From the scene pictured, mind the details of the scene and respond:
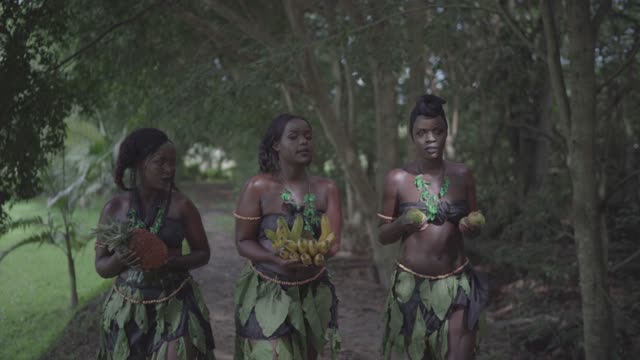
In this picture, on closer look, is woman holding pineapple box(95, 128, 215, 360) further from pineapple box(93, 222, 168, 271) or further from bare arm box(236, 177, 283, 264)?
bare arm box(236, 177, 283, 264)

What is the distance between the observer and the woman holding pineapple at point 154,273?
3.66 metres

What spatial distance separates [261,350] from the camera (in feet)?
12.2

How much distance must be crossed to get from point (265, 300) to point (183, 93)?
4.83 metres

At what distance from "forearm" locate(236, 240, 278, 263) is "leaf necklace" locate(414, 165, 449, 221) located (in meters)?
0.94

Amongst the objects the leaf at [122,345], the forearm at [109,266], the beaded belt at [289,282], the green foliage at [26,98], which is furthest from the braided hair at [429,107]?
the green foliage at [26,98]

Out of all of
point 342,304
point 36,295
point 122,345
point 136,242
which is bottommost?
point 342,304

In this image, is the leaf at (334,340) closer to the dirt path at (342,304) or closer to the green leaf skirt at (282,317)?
the green leaf skirt at (282,317)

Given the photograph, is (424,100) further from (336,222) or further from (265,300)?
(265,300)

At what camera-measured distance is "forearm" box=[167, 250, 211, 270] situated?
370 centimetres

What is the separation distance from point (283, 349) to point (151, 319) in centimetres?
70

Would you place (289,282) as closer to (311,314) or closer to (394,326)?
(311,314)

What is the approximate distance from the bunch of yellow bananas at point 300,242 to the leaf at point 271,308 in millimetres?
285

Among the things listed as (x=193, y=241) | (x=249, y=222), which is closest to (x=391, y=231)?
(x=249, y=222)

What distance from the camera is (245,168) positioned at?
18.4 m
